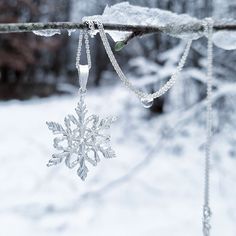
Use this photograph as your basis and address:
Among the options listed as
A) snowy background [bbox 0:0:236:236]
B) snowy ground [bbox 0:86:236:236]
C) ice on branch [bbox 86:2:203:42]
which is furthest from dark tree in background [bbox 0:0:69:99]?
ice on branch [bbox 86:2:203:42]

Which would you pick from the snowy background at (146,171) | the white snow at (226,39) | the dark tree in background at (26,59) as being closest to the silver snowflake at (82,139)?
the white snow at (226,39)

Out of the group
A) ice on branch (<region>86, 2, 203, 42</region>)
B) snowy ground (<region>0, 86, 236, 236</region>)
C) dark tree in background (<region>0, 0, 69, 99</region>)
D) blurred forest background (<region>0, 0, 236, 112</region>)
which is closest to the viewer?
ice on branch (<region>86, 2, 203, 42</region>)

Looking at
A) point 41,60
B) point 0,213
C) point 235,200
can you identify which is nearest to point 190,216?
point 235,200

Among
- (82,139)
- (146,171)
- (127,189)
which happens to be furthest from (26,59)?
(82,139)

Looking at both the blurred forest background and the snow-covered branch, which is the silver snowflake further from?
the blurred forest background

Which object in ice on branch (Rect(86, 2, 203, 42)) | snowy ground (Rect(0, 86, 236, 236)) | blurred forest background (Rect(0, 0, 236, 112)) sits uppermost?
blurred forest background (Rect(0, 0, 236, 112))

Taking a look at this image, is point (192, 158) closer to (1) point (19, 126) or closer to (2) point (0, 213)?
(2) point (0, 213)
